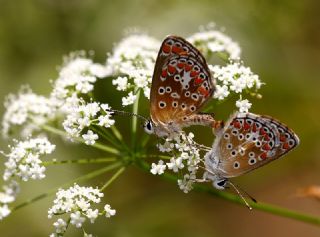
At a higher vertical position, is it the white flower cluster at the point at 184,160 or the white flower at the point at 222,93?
the white flower at the point at 222,93

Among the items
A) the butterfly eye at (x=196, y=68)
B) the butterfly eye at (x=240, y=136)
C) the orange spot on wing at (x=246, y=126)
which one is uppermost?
the butterfly eye at (x=196, y=68)

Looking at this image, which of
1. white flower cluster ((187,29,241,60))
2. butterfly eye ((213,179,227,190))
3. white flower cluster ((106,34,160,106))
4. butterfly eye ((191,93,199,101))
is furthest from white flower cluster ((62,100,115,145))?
white flower cluster ((187,29,241,60))

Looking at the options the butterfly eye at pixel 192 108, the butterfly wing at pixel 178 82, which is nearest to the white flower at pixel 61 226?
the butterfly wing at pixel 178 82

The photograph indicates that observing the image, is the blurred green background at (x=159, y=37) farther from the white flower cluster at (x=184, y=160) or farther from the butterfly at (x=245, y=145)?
the butterfly at (x=245, y=145)

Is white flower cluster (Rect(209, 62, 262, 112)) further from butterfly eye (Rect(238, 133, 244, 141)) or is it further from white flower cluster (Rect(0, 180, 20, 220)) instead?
white flower cluster (Rect(0, 180, 20, 220))

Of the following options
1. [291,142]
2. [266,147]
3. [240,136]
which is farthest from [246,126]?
[291,142]

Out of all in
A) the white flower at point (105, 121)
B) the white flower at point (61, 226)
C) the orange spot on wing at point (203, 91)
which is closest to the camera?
the white flower at point (61, 226)

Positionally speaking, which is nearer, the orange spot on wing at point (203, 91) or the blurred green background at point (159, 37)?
the orange spot on wing at point (203, 91)

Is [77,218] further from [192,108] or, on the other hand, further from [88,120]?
[192,108]
